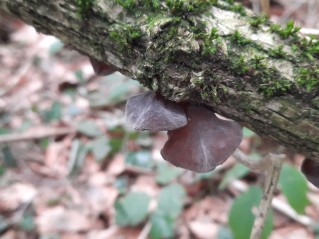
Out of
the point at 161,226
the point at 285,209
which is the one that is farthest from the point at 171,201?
the point at 285,209

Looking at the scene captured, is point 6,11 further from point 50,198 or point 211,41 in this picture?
point 50,198

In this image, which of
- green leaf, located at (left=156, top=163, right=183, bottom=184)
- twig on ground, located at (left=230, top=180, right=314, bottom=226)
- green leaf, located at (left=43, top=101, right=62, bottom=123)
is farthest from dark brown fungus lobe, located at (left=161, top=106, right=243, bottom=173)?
green leaf, located at (left=43, top=101, right=62, bottom=123)

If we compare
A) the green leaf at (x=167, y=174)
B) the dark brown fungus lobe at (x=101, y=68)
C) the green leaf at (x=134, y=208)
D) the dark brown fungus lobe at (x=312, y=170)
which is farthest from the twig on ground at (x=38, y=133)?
the dark brown fungus lobe at (x=312, y=170)

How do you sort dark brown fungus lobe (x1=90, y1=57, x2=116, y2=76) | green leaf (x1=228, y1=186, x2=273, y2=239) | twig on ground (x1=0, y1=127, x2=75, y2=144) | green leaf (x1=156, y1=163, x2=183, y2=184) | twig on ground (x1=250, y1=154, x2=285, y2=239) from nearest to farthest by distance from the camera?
twig on ground (x1=250, y1=154, x2=285, y2=239)
dark brown fungus lobe (x1=90, y1=57, x2=116, y2=76)
green leaf (x1=228, y1=186, x2=273, y2=239)
green leaf (x1=156, y1=163, x2=183, y2=184)
twig on ground (x1=0, y1=127, x2=75, y2=144)

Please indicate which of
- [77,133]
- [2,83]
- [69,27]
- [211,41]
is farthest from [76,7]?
[2,83]

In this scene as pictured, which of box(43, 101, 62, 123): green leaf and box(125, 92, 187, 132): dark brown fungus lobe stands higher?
box(125, 92, 187, 132): dark brown fungus lobe

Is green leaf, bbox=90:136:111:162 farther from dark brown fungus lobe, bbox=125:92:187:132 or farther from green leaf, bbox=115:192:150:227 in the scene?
dark brown fungus lobe, bbox=125:92:187:132
